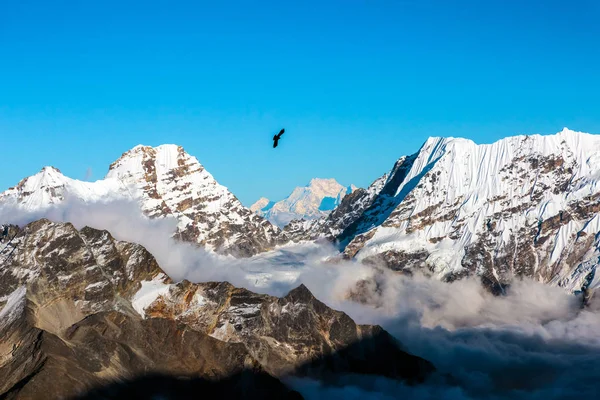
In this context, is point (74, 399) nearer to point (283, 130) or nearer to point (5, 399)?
point (5, 399)

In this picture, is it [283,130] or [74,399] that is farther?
[74,399]

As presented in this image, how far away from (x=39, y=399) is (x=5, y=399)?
709 cm

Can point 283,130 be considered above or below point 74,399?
above

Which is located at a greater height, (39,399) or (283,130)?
(283,130)

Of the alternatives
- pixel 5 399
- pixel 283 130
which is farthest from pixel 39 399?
pixel 283 130

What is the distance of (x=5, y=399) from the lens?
19288 centimetres

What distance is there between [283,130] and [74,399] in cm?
10931

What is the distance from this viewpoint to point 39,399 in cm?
19525

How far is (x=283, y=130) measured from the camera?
4624 inches

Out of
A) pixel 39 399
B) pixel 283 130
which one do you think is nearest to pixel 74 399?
pixel 39 399

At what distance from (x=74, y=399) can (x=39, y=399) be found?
7893 mm

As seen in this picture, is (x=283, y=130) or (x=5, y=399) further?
(x=5, y=399)

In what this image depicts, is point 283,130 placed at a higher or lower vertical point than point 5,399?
higher

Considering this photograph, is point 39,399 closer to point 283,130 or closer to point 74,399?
point 74,399
